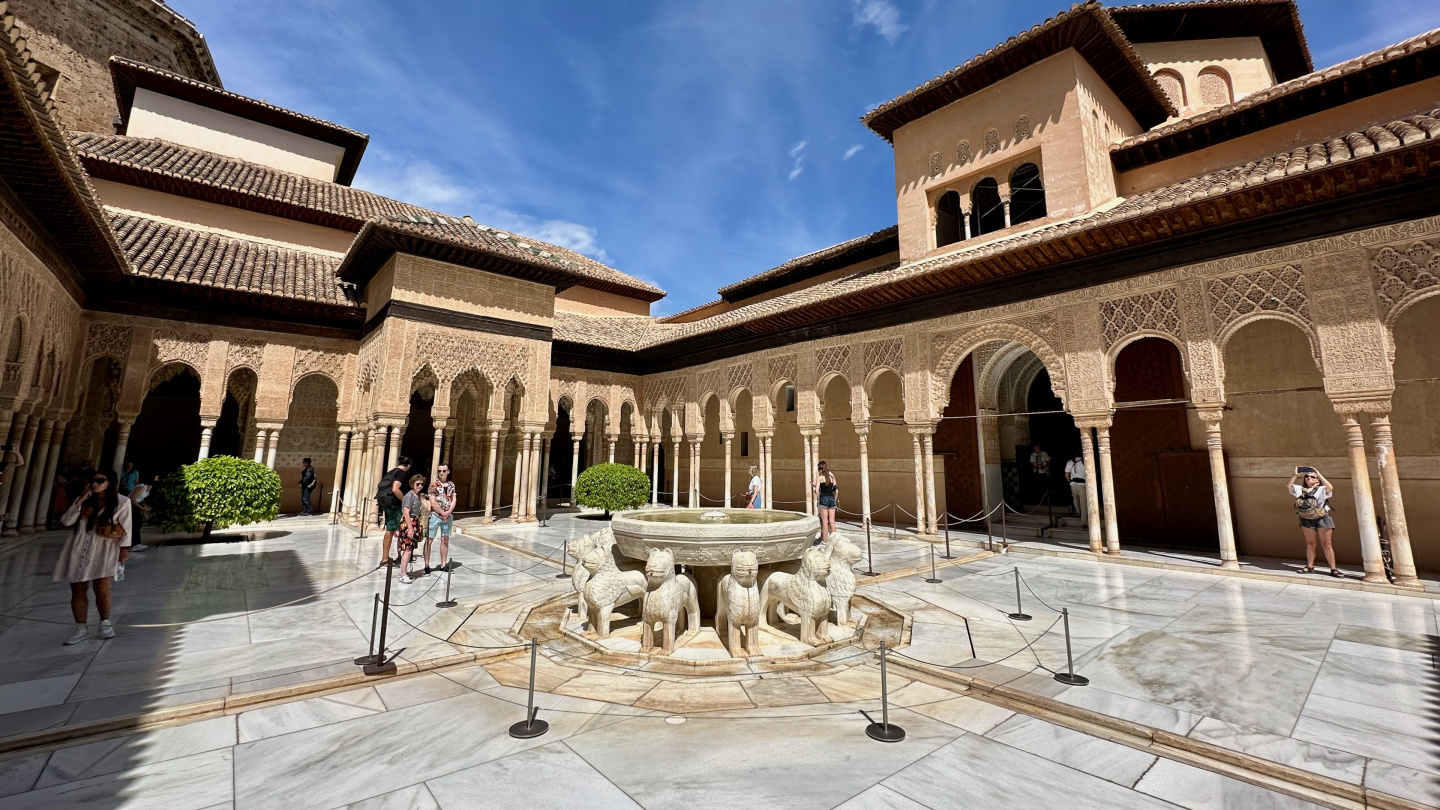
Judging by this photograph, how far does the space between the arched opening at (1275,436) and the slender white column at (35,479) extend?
63.5ft

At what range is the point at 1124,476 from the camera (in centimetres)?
1058

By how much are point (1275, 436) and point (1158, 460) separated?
1618 millimetres

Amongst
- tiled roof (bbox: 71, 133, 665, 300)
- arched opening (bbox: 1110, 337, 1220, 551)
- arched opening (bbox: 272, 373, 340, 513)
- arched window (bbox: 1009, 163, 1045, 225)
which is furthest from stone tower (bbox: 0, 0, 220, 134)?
arched opening (bbox: 1110, 337, 1220, 551)

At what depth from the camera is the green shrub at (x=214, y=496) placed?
340 inches

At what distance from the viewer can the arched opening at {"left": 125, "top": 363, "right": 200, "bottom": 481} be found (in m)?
14.7

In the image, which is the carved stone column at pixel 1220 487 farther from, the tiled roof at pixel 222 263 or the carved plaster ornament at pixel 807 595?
the tiled roof at pixel 222 263

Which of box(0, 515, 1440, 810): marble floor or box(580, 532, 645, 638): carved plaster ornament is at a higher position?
box(580, 532, 645, 638): carved plaster ornament

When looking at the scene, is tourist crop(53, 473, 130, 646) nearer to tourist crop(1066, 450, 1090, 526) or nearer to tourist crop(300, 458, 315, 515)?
tourist crop(300, 458, 315, 515)

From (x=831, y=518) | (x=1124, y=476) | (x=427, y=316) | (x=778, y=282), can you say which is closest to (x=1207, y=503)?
Answer: (x=1124, y=476)

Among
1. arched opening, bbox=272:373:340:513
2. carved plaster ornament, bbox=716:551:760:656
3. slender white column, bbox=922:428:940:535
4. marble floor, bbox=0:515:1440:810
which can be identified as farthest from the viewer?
arched opening, bbox=272:373:340:513

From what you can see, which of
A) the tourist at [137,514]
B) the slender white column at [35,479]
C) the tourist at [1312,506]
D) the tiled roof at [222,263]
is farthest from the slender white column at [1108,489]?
the slender white column at [35,479]

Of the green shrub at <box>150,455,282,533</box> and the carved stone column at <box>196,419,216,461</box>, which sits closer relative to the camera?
the green shrub at <box>150,455,282,533</box>

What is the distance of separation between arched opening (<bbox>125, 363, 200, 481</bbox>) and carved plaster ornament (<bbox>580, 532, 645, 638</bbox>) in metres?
16.3

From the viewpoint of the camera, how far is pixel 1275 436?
871 centimetres
